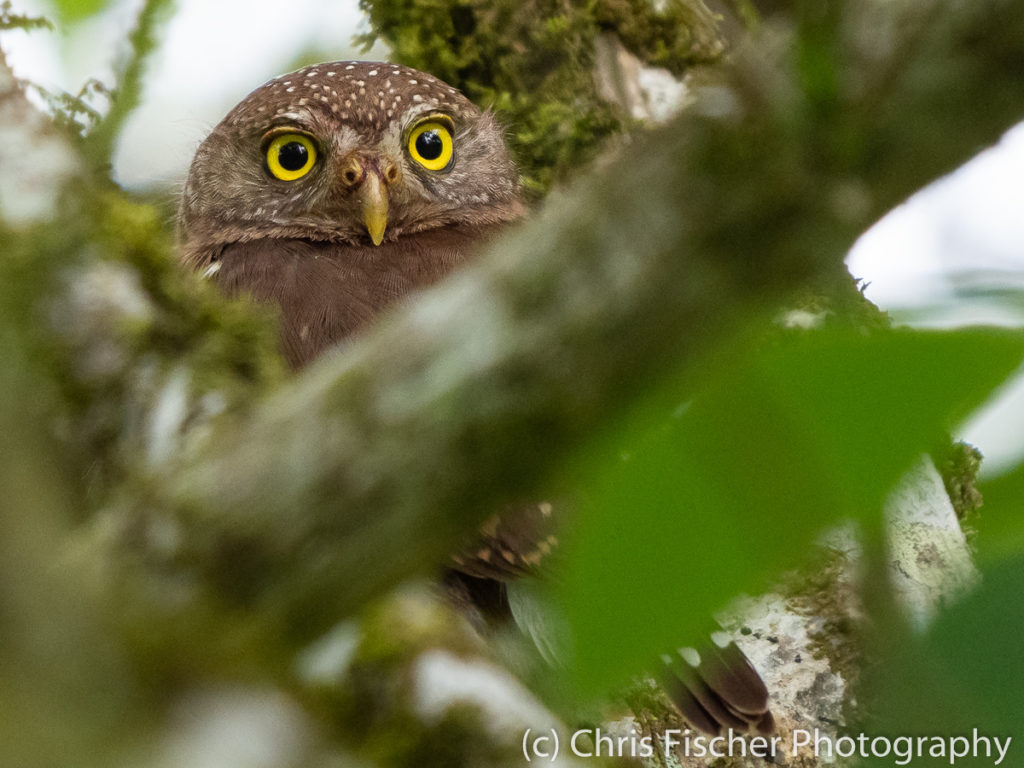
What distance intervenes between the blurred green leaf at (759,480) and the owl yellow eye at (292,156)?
3104 millimetres

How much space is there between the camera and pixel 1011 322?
62cm

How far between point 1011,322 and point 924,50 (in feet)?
0.80

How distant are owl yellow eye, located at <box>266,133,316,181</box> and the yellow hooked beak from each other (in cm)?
31

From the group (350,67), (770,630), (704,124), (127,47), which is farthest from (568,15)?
(704,124)

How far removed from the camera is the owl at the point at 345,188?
3.08m

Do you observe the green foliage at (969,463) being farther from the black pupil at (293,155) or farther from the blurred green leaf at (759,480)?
the black pupil at (293,155)

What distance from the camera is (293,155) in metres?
3.59

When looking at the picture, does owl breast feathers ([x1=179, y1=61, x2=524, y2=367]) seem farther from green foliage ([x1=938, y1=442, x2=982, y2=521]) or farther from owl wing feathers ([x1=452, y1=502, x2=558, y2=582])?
green foliage ([x1=938, y1=442, x2=982, y2=521])

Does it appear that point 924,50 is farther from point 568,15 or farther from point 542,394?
point 568,15

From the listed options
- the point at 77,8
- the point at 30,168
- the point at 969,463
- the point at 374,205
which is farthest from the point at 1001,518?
the point at 374,205

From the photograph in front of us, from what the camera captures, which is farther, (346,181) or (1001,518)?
(346,181)

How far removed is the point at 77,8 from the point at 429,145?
174 cm

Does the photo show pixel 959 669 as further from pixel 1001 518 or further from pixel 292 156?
pixel 292 156

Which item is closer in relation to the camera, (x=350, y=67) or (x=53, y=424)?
(x=53, y=424)
